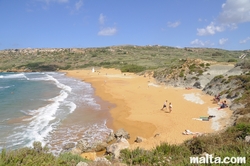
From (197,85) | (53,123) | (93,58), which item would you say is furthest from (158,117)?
(93,58)

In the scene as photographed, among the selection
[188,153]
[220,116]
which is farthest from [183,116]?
[188,153]

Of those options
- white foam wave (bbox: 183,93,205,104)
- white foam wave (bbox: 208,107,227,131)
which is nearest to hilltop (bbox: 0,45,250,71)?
white foam wave (bbox: 183,93,205,104)

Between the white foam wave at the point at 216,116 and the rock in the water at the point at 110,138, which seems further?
the white foam wave at the point at 216,116

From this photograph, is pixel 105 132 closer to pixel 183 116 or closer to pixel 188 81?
pixel 183 116

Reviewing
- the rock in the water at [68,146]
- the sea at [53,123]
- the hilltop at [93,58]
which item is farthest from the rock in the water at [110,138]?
the hilltop at [93,58]

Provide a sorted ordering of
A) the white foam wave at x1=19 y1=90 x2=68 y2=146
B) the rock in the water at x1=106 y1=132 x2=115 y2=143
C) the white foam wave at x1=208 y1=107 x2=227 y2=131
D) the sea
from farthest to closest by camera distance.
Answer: the white foam wave at x1=208 y1=107 x2=227 y2=131 < the white foam wave at x1=19 y1=90 x2=68 y2=146 < the sea < the rock in the water at x1=106 y1=132 x2=115 y2=143

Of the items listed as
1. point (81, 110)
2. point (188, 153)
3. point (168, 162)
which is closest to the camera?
point (168, 162)

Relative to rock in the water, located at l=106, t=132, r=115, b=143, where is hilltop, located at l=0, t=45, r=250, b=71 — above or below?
above

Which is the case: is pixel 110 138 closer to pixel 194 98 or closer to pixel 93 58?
pixel 194 98

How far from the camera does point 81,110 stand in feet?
66.7

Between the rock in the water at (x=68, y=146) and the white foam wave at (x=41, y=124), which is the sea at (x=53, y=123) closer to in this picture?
the white foam wave at (x=41, y=124)

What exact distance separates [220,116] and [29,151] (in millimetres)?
14224

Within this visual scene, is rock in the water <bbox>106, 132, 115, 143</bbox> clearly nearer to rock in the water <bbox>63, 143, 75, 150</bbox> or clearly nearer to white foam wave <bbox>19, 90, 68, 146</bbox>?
rock in the water <bbox>63, 143, 75, 150</bbox>

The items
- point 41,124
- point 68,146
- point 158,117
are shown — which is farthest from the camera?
point 158,117
